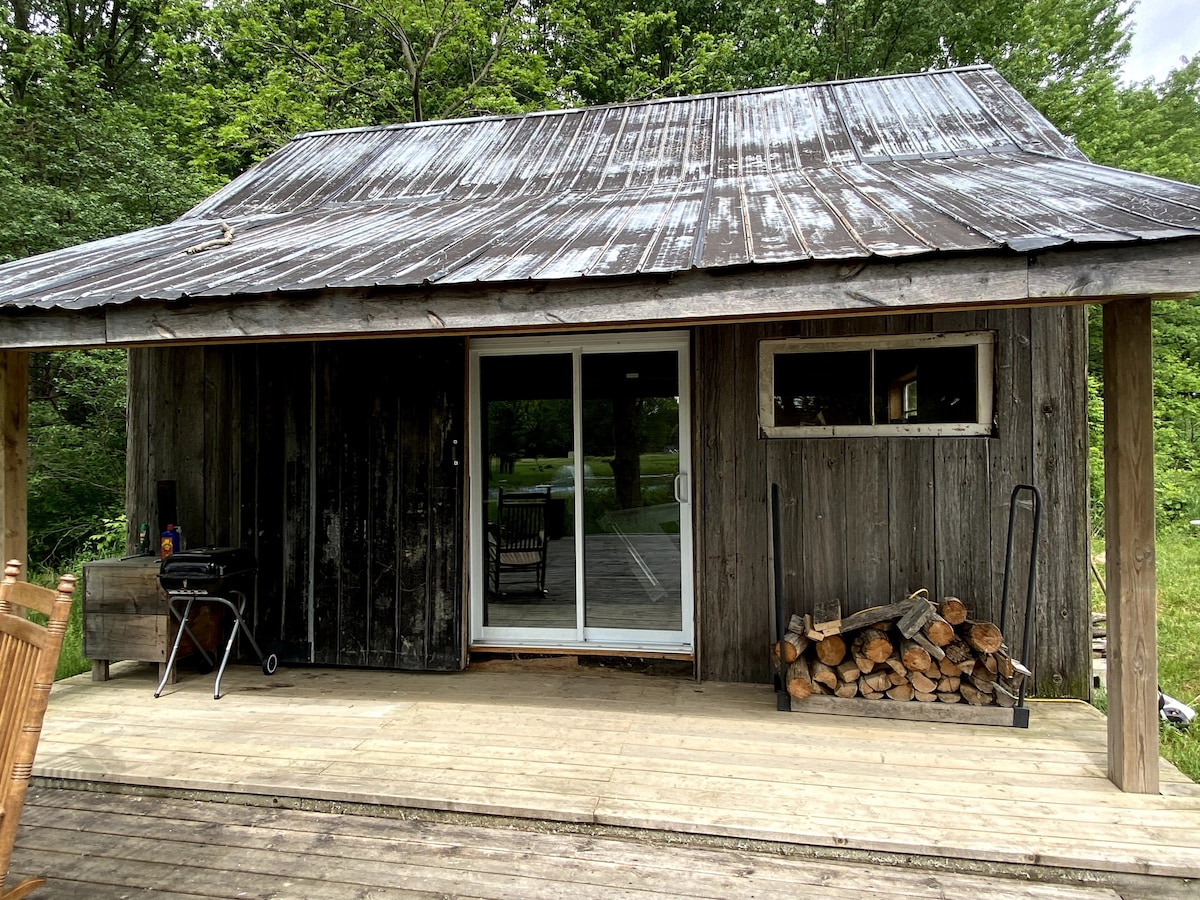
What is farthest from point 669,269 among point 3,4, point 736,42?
point 3,4

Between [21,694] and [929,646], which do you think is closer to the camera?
[21,694]

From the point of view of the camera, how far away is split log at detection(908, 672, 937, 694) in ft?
11.0

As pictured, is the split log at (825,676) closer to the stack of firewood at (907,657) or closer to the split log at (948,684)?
the stack of firewood at (907,657)

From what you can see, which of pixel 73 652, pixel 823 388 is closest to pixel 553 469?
pixel 823 388

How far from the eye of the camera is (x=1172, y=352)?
11.9m

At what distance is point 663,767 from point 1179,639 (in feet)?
15.8

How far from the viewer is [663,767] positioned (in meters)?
2.81

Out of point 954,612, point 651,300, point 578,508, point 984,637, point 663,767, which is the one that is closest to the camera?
A: point 651,300

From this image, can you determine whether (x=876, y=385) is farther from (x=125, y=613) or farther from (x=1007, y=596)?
(x=125, y=613)

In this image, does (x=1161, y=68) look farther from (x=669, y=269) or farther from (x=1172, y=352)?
(x=669, y=269)

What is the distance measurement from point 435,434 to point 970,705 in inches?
126

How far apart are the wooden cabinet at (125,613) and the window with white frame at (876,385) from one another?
3.61m

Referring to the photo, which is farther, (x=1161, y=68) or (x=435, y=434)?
(x=1161, y=68)

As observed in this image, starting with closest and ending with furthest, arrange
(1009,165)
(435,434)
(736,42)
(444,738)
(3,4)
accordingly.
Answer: (444,738), (1009,165), (435,434), (3,4), (736,42)
